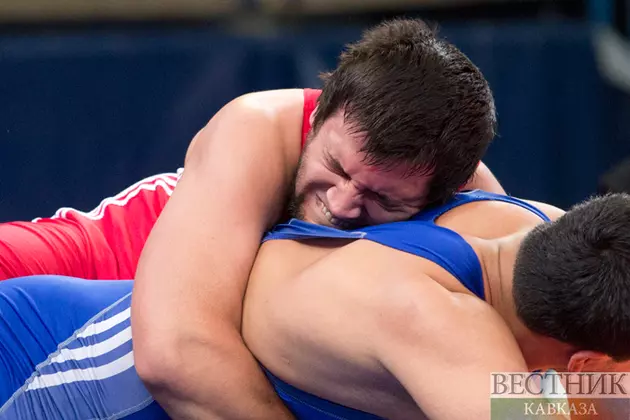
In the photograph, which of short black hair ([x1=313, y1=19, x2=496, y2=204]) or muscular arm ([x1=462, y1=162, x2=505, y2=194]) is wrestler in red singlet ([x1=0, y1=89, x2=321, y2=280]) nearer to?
short black hair ([x1=313, y1=19, x2=496, y2=204])

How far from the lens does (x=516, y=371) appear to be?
4.05 ft

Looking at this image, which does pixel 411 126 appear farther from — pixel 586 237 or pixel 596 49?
pixel 596 49

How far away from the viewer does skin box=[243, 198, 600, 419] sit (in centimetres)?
123

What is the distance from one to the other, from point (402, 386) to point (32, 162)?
2112mm

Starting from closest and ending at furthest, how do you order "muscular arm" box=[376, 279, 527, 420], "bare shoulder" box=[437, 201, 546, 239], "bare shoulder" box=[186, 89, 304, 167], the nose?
1. "muscular arm" box=[376, 279, 527, 420]
2. "bare shoulder" box=[437, 201, 546, 239]
3. the nose
4. "bare shoulder" box=[186, 89, 304, 167]

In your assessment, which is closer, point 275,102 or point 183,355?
point 183,355

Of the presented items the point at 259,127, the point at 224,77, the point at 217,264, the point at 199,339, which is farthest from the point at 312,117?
the point at 224,77

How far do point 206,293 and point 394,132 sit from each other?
394 millimetres

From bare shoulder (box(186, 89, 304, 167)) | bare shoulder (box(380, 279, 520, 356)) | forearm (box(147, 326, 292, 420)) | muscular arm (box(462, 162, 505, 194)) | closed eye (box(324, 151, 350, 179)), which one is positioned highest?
bare shoulder (box(186, 89, 304, 167))

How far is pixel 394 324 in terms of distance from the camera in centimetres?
127

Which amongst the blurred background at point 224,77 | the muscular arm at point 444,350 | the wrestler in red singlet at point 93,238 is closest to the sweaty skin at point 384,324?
the muscular arm at point 444,350

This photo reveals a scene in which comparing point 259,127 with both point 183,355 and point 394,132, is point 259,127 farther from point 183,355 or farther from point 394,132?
point 183,355

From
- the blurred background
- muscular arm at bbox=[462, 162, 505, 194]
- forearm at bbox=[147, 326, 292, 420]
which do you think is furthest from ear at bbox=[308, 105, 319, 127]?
the blurred background

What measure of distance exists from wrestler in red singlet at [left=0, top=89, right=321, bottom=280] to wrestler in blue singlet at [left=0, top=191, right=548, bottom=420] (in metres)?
0.22
